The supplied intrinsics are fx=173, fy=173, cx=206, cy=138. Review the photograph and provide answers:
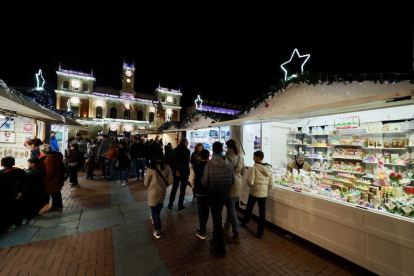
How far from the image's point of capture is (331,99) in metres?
3.95

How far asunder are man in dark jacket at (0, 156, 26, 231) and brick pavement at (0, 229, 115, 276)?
2.79ft

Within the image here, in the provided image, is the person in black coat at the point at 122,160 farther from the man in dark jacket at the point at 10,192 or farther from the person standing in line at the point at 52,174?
the man in dark jacket at the point at 10,192

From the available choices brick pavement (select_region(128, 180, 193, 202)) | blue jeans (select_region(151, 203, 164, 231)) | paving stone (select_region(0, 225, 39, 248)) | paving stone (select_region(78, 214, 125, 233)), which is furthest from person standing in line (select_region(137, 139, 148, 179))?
blue jeans (select_region(151, 203, 164, 231))

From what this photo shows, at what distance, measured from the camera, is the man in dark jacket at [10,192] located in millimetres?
3400

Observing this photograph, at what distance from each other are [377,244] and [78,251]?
460cm

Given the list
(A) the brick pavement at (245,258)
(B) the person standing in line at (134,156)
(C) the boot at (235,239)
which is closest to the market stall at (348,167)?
(A) the brick pavement at (245,258)

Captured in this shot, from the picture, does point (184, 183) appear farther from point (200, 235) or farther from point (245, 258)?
point (245, 258)

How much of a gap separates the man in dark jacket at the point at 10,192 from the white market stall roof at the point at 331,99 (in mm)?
4881

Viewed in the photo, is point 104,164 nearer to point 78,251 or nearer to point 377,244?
point 78,251

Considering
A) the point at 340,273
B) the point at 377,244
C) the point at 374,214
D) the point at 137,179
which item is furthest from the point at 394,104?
the point at 137,179

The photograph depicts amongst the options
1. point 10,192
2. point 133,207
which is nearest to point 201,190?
point 133,207

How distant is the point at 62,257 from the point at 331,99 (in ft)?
19.6

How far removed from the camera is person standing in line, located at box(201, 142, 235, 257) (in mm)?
2891

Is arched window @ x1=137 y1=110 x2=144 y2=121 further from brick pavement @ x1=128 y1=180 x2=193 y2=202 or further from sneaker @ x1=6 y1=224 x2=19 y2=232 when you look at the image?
sneaker @ x1=6 y1=224 x2=19 y2=232
